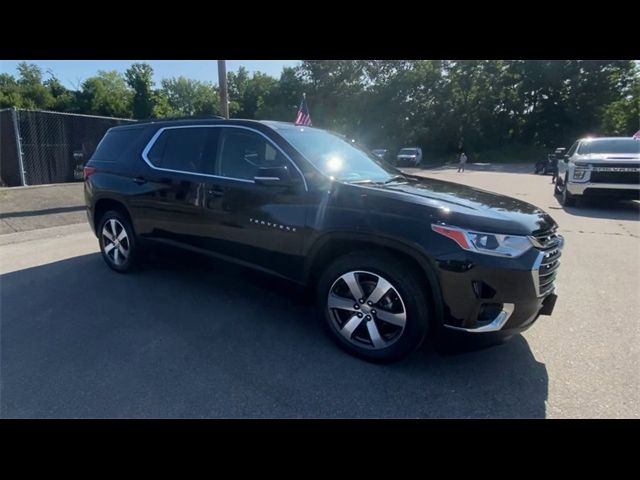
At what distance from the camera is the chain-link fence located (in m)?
10.0

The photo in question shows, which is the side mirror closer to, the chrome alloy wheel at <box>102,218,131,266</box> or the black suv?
the black suv

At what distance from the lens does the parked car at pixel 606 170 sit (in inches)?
343

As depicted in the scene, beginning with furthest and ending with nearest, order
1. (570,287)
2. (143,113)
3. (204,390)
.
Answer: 1. (143,113)
2. (570,287)
3. (204,390)

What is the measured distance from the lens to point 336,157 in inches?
136

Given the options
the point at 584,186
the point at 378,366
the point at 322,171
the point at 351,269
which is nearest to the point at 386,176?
the point at 322,171

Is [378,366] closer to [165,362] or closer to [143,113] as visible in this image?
[165,362]

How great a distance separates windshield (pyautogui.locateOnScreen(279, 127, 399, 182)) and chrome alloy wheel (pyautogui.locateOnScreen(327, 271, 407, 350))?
892 mm

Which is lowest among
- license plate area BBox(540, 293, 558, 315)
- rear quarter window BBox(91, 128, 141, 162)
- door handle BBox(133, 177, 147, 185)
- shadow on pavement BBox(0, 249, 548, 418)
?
shadow on pavement BBox(0, 249, 548, 418)

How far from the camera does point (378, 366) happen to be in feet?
9.00

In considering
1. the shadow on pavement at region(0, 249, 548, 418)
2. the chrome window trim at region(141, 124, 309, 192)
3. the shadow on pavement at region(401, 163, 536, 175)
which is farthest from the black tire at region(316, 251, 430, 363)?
the shadow on pavement at region(401, 163, 536, 175)

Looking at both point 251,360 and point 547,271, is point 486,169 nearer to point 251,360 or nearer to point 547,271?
point 547,271

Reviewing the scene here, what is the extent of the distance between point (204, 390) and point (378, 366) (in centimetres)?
123
